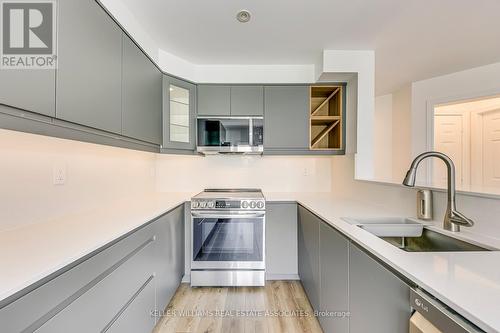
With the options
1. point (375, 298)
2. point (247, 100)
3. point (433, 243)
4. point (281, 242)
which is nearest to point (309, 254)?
point (281, 242)

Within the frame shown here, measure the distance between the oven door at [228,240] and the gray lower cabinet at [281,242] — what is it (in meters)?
0.17

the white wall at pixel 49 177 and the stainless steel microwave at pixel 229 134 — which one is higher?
the stainless steel microwave at pixel 229 134

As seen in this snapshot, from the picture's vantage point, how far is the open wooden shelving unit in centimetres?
271

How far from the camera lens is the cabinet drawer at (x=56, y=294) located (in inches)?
26.7

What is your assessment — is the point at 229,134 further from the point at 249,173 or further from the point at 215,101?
the point at 249,173

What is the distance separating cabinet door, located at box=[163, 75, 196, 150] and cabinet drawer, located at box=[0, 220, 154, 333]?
1443mm

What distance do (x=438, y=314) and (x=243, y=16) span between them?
1.98m

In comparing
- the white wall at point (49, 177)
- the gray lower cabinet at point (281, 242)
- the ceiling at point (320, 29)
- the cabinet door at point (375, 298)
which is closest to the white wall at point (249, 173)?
the gray lower cabinet at point (281, 242)

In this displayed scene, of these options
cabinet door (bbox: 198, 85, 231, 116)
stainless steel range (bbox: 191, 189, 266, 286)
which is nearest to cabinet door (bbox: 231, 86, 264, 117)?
cabinet door (bbox: 198, 85, 231, 116)

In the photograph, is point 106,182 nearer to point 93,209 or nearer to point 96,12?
point 93,209

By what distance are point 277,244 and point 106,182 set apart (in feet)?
5.57

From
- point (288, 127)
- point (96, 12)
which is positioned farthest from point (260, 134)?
point (96, 12)

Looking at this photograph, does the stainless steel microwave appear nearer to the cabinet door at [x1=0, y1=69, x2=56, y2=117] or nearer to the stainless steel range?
the stainless steel range

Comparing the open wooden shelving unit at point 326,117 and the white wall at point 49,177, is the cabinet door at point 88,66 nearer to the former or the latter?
the white wall at point 49,177
